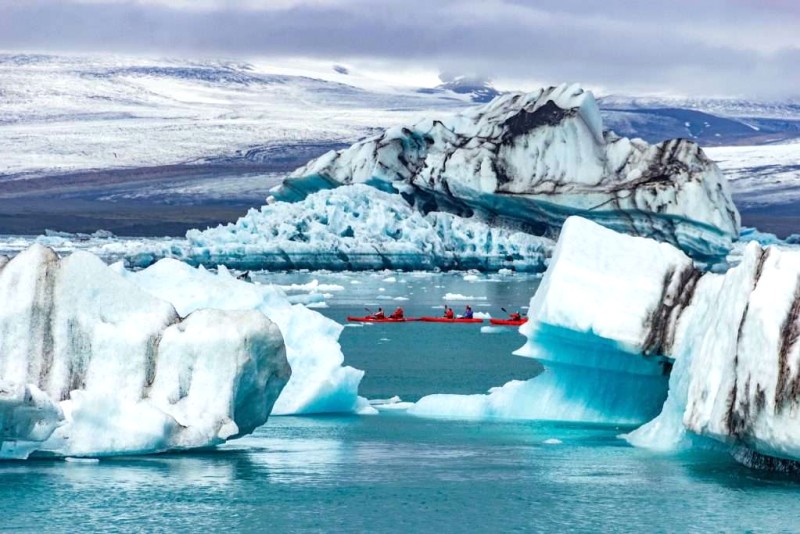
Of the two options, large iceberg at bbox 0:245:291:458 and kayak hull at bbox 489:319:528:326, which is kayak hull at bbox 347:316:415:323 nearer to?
kayak hull at bbox 489:319:528:326

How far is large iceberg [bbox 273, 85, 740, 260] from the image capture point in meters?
40.4

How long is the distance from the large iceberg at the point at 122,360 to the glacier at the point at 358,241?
30676mm

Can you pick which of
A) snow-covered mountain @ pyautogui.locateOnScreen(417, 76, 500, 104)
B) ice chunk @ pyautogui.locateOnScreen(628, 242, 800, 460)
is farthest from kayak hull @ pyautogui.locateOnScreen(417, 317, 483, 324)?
snow-covered mountain @ pyautogui.locateOnScreen(417, 76, 500, 104)

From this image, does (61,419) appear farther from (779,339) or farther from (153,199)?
(153,199)

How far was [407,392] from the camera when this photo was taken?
18.8 m

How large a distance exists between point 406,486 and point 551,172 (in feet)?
102

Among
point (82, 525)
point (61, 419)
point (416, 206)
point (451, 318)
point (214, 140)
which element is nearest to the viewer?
point (82, 525)

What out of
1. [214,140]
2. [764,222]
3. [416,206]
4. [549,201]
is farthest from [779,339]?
[214,140]

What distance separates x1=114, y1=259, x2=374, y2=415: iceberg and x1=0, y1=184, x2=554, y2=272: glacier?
1041 inches

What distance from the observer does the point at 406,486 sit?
11797 mm

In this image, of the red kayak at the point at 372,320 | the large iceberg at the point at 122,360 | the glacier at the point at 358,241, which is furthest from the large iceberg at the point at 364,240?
the large iceberg at the point at 122,360

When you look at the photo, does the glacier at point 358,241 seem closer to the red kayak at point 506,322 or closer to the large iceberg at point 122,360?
the red kayak at point 506,322

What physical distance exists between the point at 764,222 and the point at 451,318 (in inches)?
2576

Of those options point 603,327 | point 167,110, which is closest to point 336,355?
point 603,327
